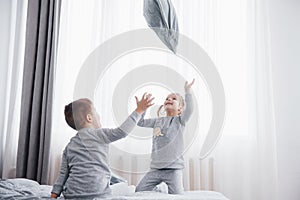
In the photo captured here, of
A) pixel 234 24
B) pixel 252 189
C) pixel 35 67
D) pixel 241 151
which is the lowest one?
pixel 252 189

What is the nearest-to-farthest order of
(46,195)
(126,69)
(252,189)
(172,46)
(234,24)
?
1. (46,195)
2. (172,46)
3. (126,69)
4. (252,189)
5. (234,24)

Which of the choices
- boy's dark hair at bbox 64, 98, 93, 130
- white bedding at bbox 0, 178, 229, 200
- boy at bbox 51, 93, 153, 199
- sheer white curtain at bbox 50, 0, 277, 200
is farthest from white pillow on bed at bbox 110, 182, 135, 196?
sheer white curtain at bbox 50, 0, 277, 200

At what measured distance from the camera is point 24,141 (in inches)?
101

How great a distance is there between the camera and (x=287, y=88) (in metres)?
2.56

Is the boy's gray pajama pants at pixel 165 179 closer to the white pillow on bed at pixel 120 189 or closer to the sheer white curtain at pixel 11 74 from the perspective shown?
the white pillow on bed at pixel 120 189

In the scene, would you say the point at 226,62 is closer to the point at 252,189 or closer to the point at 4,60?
the point at 252,189

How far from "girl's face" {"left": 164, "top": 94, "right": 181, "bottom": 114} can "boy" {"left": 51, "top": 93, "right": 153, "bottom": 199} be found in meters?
0.27

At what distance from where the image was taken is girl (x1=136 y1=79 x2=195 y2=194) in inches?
64.0

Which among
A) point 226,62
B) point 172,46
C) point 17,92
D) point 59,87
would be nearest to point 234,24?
point 226,62

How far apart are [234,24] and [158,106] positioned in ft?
3.91

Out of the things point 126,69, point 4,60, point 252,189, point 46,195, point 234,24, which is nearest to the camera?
point 46,195

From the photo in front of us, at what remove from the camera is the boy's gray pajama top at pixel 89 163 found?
54.5 inches

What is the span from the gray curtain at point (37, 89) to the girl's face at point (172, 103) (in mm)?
1184

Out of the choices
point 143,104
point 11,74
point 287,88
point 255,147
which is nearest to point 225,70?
point 287,88
